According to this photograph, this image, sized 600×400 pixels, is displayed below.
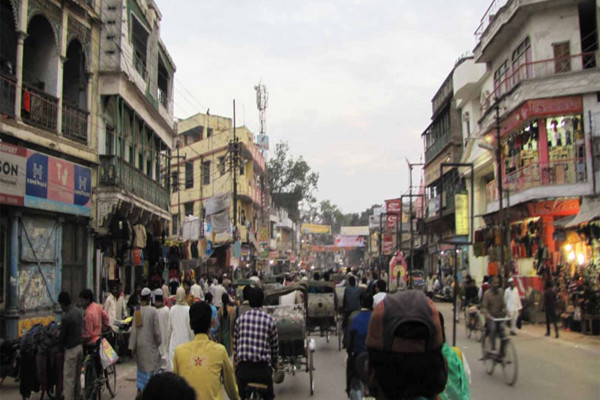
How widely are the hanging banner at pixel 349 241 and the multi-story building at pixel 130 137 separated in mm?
72670

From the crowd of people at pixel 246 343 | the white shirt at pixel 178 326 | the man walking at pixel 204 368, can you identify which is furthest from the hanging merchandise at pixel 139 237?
the man walking at pixel 204 368

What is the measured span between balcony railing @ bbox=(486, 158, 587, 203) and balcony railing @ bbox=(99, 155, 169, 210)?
1449 centimetres

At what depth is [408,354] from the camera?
116 inches

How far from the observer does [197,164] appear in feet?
161

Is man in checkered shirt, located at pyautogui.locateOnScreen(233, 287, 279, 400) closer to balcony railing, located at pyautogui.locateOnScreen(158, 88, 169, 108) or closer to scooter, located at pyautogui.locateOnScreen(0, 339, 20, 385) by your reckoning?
scooter, located at pyautogui.locateOnScreen(0, 339, 20, 385)

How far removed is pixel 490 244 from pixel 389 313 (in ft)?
86.1

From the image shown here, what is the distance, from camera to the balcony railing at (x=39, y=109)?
14.9 m

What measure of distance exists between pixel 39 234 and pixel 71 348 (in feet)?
24.2

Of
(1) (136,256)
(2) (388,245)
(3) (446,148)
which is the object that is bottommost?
(1) (136,256)

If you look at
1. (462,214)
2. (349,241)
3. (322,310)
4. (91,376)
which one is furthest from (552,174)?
(349,241)

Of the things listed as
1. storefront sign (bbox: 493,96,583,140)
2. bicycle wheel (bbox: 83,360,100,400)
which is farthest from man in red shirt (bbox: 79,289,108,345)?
storefront sign (bbox: 493,96,583,140)

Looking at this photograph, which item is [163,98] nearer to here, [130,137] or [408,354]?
[130,137]

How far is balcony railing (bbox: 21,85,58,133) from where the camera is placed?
14938mm

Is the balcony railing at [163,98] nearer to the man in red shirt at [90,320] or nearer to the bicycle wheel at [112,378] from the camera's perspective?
the bicycle wheel at [112,378]
